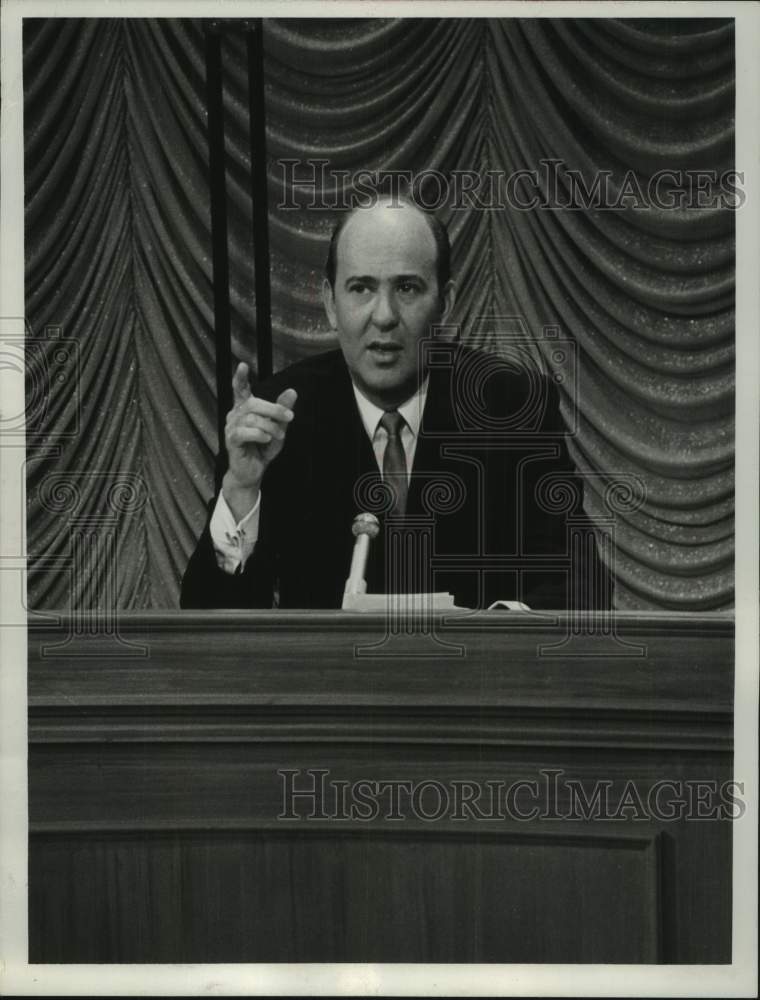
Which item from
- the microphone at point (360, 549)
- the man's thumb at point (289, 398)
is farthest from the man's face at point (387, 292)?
the microphone at point (360, 549)

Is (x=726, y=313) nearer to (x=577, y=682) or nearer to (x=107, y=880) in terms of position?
(x=577, y=682)

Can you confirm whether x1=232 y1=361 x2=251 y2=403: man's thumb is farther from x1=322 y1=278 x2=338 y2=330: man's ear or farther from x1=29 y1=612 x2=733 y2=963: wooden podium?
x1=29 y1=612 x2=733 y2=963: wooden podium

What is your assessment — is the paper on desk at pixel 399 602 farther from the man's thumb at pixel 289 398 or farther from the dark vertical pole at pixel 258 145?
the dark vertical pole at pixel 258 145

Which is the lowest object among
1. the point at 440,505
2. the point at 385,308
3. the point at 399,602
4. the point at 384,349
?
the point at 399,602

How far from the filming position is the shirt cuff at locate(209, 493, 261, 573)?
2908 mm

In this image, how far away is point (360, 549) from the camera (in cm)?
287

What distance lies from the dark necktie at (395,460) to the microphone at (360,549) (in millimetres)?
71

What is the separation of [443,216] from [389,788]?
1500 mm

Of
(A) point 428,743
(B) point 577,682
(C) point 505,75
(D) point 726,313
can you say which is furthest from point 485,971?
(C) point 505,75

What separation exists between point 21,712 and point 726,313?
6.97 ft

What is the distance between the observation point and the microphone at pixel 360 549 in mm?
2850

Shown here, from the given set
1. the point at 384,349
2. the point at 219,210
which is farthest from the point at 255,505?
the point at 219,210

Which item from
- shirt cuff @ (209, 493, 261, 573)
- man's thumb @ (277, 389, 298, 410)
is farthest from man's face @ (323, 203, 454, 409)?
shirt cuff @ (209, 493, 261, 573)

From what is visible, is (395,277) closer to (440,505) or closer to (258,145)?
(258,145)
